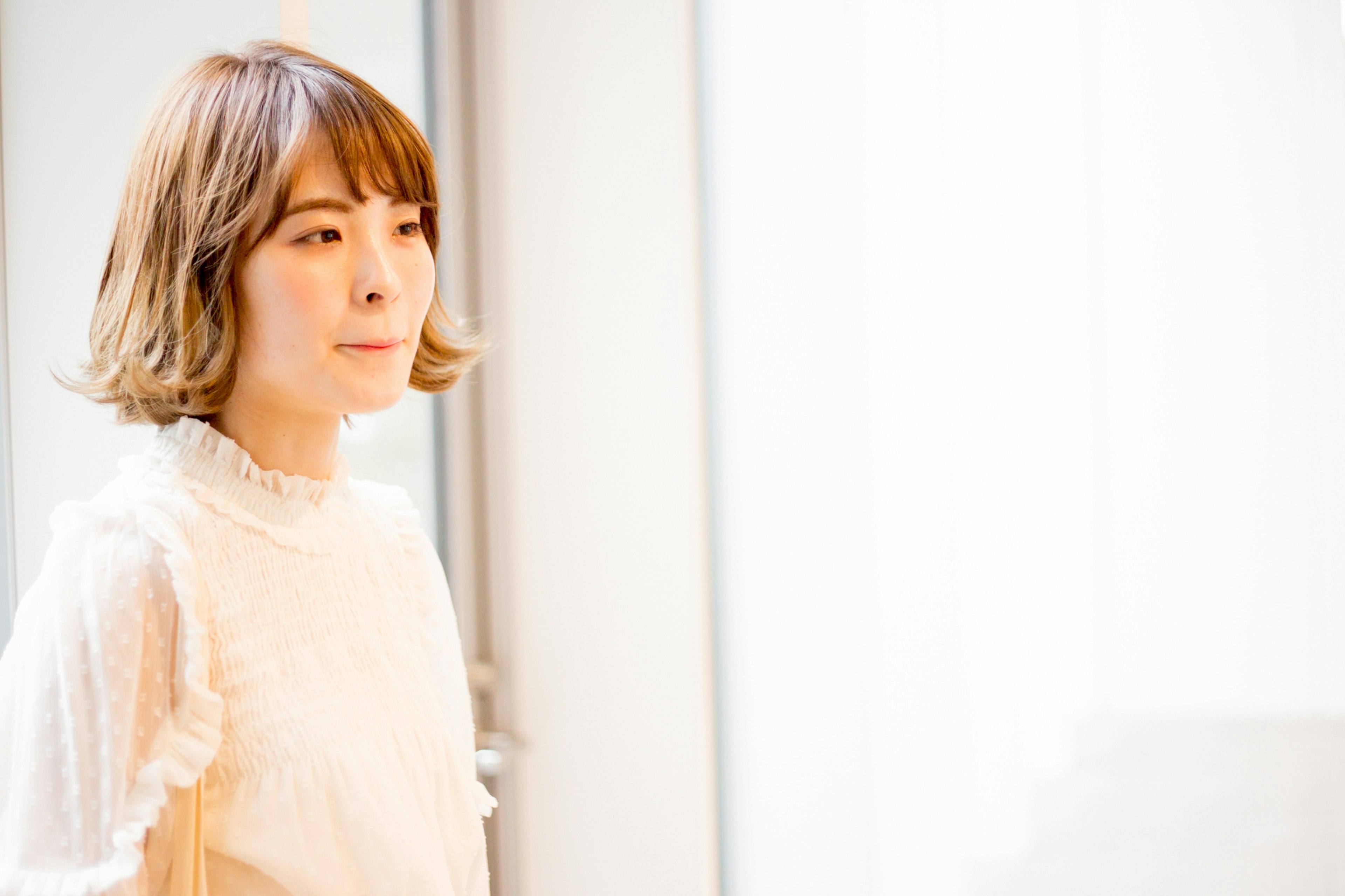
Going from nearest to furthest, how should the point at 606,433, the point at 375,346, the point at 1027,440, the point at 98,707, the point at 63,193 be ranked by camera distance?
1. the point at 98,707
2. the point at 375,346
3. the point at 63,193
4. the point at 1027,440
5. the point at 606,433

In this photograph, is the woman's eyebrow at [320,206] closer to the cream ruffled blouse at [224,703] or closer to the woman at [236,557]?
the woman at [236,557]

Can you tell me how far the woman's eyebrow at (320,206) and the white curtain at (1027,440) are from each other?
95cm

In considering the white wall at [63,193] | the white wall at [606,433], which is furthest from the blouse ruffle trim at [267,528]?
the white wall at [606,433]

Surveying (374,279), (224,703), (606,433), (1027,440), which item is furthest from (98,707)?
(1027,440)

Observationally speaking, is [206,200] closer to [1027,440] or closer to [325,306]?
[325,306]

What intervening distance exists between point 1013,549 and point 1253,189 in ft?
1.76

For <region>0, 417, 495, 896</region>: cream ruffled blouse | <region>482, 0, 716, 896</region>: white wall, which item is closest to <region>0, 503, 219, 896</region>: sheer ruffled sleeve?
<region>0, 417, 495, 896</region>: cream ruffled blouse

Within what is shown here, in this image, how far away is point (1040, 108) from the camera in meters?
1.37

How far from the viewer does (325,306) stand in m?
0.67

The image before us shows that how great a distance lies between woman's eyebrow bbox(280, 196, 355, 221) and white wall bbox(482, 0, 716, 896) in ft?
2.90

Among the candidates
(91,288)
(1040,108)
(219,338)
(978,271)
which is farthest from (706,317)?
(219,338)

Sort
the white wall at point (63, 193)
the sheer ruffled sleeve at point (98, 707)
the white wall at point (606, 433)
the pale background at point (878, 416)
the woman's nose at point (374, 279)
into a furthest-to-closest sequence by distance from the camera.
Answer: the white wall at point (606, 433)
the pale background at point (878, 416)
the white wall at point (63, 193)
the woman's nose at point (374, 279)
the sheer ruffled sleeve at point (98, 707)

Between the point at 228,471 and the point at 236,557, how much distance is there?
59 mm

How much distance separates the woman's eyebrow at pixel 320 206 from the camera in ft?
2.16
